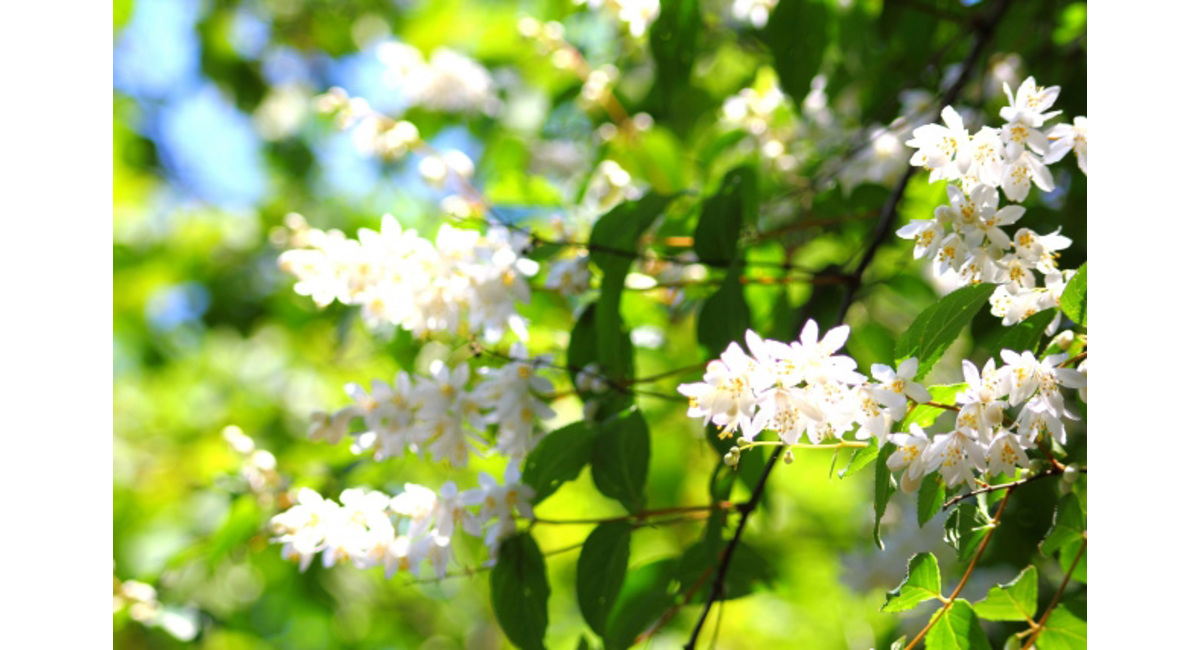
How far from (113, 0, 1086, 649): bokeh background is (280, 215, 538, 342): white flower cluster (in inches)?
8.9

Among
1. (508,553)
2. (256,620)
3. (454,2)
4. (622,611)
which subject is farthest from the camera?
(454,2)

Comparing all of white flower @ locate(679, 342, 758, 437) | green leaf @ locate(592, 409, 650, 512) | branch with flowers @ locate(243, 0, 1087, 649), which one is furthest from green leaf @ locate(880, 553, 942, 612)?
green leaf @ locate(592, 409, 650, 512)

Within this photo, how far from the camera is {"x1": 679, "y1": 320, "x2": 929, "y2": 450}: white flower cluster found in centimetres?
79

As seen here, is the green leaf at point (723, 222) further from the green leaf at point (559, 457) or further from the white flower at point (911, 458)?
the white flower at point (911, 458)

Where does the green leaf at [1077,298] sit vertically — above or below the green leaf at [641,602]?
above

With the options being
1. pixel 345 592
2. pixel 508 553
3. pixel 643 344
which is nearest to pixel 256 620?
pixel 345 592

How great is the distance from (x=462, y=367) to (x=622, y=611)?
1.35 ft

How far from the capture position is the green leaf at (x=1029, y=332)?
2.83 feet

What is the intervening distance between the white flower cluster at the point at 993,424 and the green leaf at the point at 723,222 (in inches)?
19.6

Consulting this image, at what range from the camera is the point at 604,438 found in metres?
1.16

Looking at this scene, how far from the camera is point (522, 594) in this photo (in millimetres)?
1134

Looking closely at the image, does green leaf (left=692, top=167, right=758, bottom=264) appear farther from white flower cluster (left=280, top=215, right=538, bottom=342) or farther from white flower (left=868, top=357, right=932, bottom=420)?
white flower (left=868, top=357, right=932, bottom=420)

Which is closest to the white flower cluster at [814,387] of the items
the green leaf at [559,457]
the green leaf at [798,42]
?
the green leaf at [559,457]
